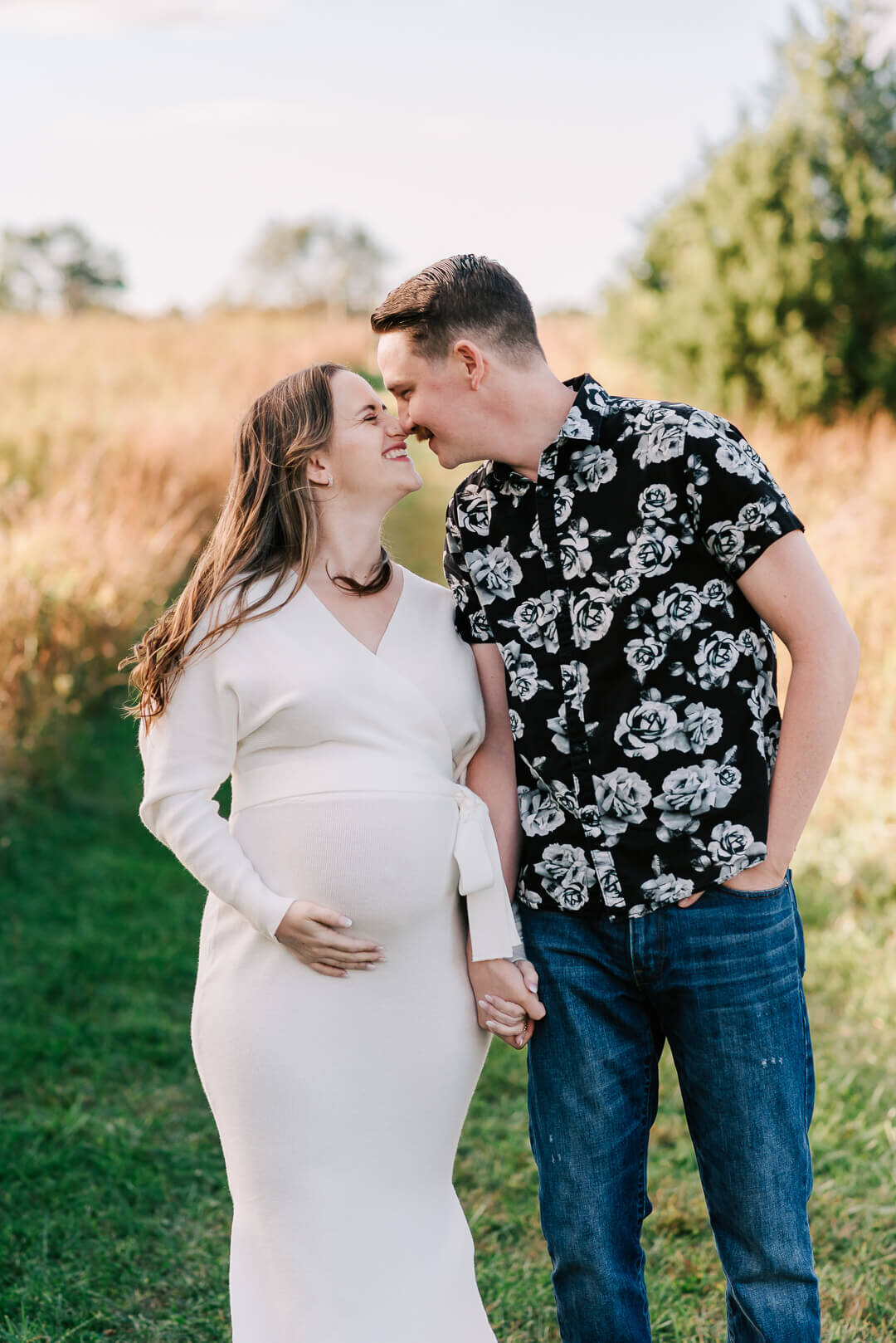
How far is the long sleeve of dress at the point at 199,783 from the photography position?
7.09ft

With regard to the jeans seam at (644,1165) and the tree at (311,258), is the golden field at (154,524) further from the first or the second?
the tree at (311,258)

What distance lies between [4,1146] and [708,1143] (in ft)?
7.89

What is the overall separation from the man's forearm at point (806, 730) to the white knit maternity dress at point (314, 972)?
53 cm

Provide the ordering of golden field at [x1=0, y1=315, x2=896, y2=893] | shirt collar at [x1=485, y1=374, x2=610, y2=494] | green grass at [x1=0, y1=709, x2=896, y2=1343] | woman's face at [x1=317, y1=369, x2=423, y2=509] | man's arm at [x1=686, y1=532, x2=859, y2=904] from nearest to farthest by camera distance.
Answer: man's arm at [x1=686, y1=532, x2=859, y2=904] < shirt collar at [x1=485, y1=374, x2=610, y2=494] < woman's face at [x1=317, y1=369, x2=423, y2=509] < green grass at [x1=0, y1=709, x2=896, y2=1343] < golden field at [x1=0, y1=315, x2=896, y2=893]

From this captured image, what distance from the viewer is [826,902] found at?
16.4 ft

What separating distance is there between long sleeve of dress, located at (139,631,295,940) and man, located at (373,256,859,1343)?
0.49m

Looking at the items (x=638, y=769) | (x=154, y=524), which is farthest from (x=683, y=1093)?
(x=154, y=524)

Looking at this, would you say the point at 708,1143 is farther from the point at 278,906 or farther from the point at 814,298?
the point at 814,298

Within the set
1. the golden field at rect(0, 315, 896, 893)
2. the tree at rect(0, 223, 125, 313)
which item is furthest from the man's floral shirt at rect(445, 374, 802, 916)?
the tree at rect(0, 223, 125, 313)

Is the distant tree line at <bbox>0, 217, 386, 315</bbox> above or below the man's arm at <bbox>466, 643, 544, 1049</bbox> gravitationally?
above

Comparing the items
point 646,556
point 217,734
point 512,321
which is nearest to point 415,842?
point 217,734

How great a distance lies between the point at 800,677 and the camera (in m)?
2.04

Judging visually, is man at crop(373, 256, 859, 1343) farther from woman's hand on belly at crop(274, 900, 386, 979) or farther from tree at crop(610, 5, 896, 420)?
tree at crop(610, 5, 896, 420)

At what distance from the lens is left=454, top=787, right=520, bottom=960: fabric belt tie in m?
2.21
